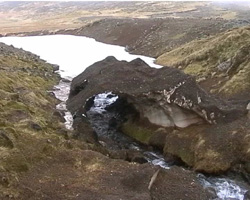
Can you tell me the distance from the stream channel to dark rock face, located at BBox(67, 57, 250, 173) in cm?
109

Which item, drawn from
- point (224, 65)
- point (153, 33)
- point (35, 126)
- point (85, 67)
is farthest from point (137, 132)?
point (153, 33)

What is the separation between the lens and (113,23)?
385 ft

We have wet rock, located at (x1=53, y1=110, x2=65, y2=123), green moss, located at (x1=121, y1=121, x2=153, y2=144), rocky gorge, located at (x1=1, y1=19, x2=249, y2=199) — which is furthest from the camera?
wet rock, located at (x1=53, y1=110, x2=65, y2=123)

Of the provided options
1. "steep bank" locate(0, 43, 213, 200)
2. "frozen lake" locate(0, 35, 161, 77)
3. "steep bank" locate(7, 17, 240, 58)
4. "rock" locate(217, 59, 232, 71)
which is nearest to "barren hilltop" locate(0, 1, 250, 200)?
"steep bank" locate(0, 43, 213, 200)

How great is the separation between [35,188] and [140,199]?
5817mm

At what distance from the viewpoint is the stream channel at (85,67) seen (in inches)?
1067

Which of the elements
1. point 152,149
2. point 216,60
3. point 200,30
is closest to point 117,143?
point 152,149

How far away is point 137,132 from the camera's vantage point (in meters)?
36.6

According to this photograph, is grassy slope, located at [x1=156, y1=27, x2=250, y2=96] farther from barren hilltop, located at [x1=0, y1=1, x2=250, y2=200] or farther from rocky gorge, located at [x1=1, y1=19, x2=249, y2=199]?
rocky gorge, located at [x1=1, y1=19, x2=249, y2=199]

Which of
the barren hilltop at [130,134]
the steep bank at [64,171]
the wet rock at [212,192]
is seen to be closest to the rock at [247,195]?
the barren hilltop at [130,134]

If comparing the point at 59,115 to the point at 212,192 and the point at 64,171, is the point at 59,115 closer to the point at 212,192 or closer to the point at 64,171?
the point at 64,171

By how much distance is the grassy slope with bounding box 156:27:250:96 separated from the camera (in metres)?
46.8

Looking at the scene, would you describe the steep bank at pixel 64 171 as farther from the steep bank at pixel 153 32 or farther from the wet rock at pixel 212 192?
the steep bank at pixel 153 32

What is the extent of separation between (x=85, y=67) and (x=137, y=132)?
1295 inches
